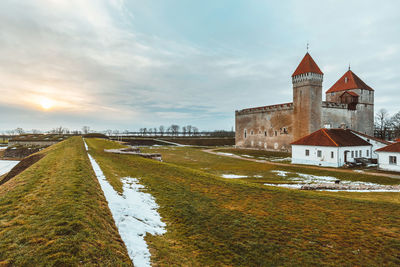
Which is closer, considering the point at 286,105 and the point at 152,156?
the point at 152,156

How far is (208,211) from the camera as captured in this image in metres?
8.09

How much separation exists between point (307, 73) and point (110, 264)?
46.5 m

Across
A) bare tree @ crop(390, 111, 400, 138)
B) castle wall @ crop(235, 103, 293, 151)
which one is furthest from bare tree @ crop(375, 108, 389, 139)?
castle wall @ crop(235, 103, 293, 151)

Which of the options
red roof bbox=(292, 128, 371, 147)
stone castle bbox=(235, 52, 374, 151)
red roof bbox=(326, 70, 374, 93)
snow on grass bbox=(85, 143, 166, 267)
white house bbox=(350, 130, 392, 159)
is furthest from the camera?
red roof bbox=(326, 70, 374, 93)

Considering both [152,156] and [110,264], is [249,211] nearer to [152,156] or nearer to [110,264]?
[110,264]

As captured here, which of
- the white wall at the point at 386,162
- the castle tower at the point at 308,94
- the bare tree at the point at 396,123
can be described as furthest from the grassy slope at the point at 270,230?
the bare tree at the point at 396,123

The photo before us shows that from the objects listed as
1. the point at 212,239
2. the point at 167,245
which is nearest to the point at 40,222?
the point at 167,245

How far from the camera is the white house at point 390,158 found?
84.7 ft

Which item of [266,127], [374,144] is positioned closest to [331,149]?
[374,144]

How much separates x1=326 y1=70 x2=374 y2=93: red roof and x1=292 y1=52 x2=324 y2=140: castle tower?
977 cm

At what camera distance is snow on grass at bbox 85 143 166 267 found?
16.5ft

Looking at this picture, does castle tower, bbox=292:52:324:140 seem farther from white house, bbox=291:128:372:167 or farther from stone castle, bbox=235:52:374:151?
white house, bbox=291:128:372:167

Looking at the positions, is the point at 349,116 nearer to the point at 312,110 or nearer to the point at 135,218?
the point at 312,110

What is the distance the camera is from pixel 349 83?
4834 cm
